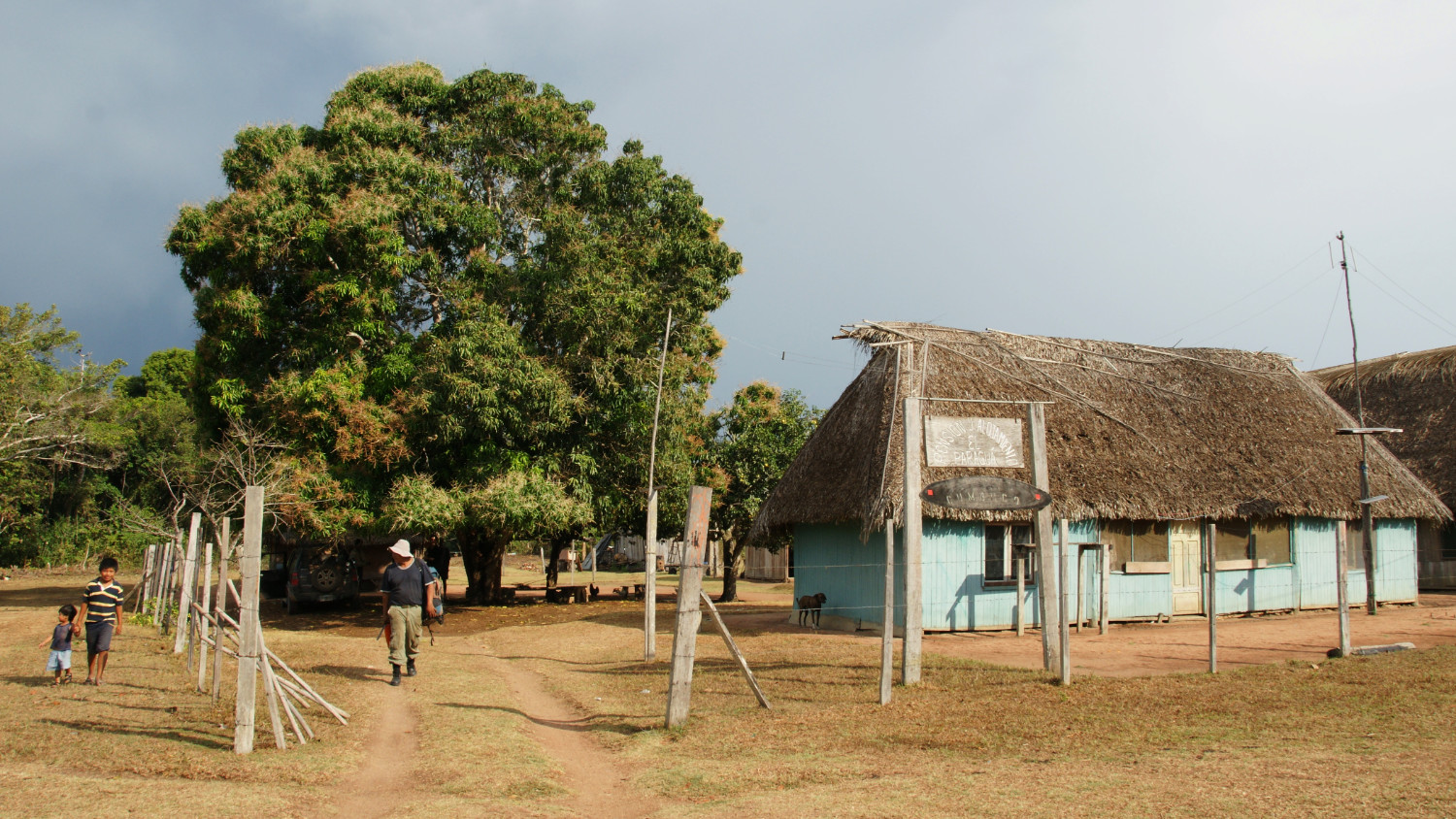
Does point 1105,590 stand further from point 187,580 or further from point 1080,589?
point 187,580

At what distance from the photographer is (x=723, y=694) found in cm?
998

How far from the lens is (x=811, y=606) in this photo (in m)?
17.4

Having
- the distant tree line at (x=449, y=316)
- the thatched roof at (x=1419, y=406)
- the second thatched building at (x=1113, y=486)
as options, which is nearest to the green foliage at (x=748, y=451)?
the distant tree line at (x=449, y=316)

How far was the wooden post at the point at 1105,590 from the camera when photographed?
629 inches

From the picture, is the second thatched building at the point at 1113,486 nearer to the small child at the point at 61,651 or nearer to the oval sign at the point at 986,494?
the oval sign at the point at 986,494

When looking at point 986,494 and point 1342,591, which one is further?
point 1342,591

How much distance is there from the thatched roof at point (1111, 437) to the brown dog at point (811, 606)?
1460 millimetres

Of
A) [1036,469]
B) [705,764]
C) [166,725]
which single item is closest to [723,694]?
[705,764]

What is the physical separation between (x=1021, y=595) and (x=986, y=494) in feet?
21.1

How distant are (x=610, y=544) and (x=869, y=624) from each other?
1432 inches

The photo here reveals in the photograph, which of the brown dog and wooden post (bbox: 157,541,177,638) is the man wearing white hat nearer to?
wooden post (bbox: 157,541,177,638)

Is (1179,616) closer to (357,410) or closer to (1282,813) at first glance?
(1282,813)

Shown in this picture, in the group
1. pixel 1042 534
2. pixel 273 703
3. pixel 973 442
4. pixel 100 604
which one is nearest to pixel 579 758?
pixel 273 703

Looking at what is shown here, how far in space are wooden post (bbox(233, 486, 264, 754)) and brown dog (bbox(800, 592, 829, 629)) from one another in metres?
11.3
